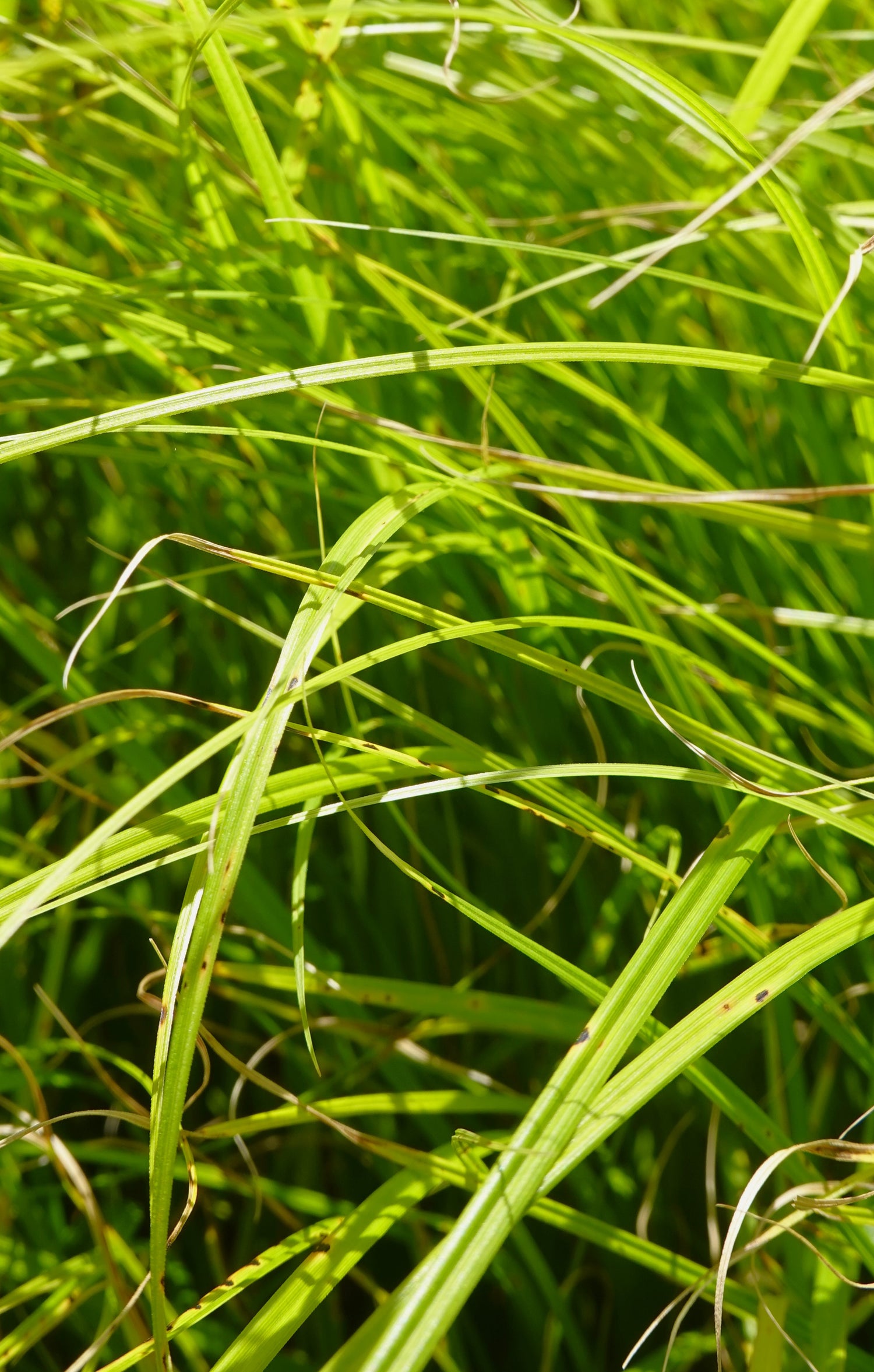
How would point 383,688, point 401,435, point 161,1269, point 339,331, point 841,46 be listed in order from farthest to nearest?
point 841,46 → point 383,688 → point 339,331 → point 401,435 → point 161,1269

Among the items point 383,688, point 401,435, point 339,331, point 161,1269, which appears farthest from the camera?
point 383,688

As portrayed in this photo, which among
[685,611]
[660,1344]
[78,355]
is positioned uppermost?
[78,355]

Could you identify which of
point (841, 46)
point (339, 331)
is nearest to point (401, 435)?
point (339, 331)

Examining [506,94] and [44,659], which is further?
→ [506,94]

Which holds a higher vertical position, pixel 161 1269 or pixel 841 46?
pixel 841 46

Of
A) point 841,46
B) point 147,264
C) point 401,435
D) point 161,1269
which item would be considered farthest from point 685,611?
point 841,46

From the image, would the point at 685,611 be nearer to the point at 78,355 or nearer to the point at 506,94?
the point at 78,355

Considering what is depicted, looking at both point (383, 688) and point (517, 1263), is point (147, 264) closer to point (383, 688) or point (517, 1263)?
point (383, 688)
